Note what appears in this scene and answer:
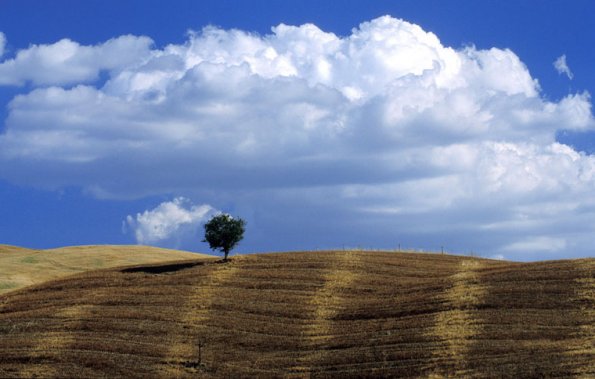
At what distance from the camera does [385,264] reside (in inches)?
2911

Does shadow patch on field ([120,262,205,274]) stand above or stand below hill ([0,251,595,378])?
above

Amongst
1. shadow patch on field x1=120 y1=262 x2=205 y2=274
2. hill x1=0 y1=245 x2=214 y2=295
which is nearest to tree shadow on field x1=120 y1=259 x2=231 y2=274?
shadow patch on field x1=120 y1=262 x2=205 y2=274

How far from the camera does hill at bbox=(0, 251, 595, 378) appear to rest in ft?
161

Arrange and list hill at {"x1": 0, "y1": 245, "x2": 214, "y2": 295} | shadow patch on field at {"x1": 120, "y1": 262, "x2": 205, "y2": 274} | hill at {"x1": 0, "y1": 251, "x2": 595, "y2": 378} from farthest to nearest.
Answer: hill at {"x1": 0, "y1": 245, "x2": 214, "y2": 295} < shadow patch on field at {"x1": 120, "y1": 262, "x2": 205, "y2": 274} < hill at {"x1": 0, "y1": 251, "x2": 595, "y2": 378}

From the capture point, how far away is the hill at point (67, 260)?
78500mm

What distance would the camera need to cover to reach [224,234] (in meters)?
76.0


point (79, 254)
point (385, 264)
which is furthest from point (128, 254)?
point (385, 264)

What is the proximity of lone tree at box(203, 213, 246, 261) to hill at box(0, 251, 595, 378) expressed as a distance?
2.64 meters

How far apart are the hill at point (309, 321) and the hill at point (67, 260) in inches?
274

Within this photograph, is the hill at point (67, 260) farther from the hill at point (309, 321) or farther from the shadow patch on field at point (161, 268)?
the shadow patch on field at point (161, 268)

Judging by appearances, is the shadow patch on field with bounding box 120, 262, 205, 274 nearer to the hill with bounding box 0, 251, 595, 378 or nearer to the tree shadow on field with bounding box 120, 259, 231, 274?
the tree shadow on field with bounding box 120, 259, 231, 274

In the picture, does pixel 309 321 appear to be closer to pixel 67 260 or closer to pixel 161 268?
pixel 161 268

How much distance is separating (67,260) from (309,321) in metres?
37.7

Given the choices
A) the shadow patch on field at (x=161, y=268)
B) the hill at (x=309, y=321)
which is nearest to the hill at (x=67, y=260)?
the hill at (x=309, y=321)
